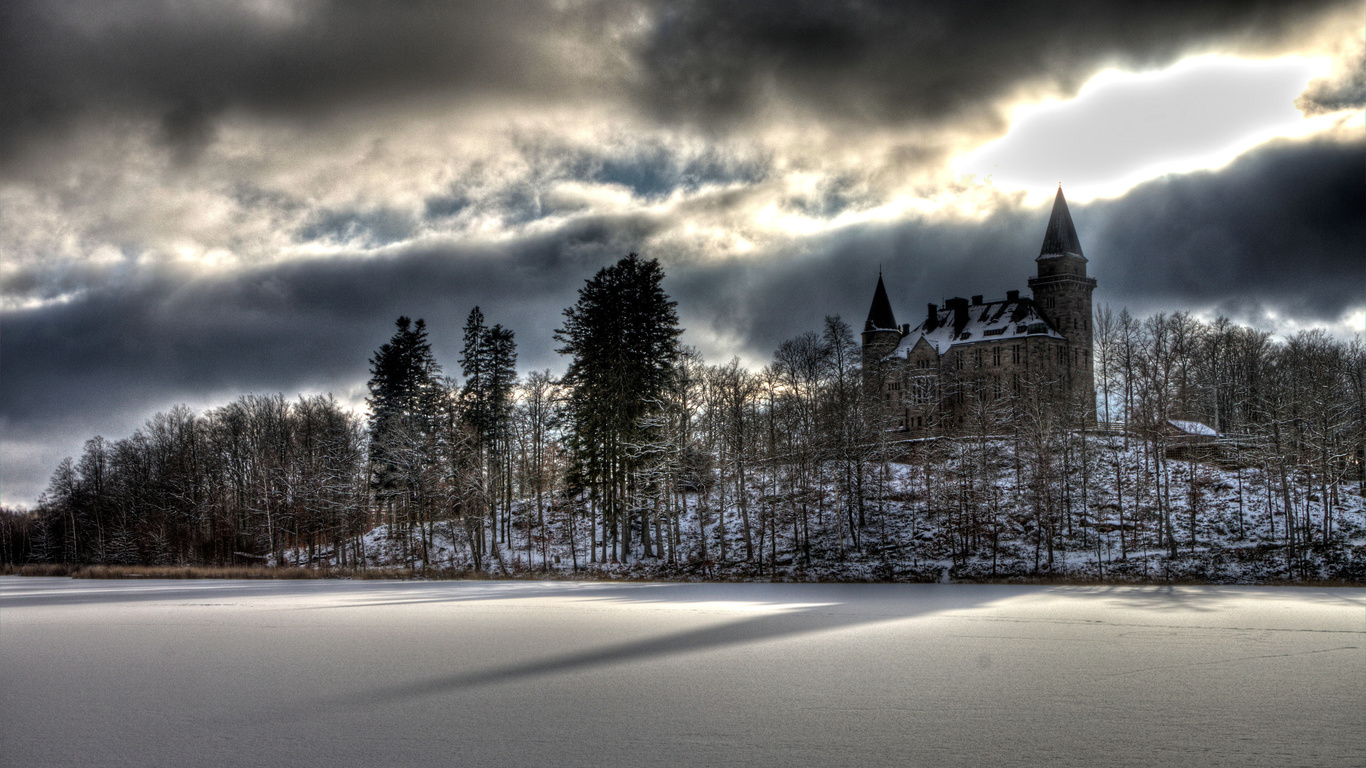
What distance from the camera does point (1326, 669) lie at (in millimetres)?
11797

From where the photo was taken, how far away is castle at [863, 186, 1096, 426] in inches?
3812

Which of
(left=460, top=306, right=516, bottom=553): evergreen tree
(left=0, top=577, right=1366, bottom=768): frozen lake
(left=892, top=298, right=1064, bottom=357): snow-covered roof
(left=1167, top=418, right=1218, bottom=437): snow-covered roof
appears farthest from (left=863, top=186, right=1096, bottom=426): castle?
(left=0, top=577, right=1366, bottom=768): frozen lake

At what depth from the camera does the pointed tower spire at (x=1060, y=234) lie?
110m

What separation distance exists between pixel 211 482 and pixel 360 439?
45.8 feet

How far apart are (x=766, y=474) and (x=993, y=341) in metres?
49.0

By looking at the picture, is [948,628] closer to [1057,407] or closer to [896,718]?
[896,718]

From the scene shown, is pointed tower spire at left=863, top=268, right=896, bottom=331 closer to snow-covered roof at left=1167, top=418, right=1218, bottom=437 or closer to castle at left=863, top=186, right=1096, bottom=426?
castle at left=863, top=186, right=1096, bottom=426

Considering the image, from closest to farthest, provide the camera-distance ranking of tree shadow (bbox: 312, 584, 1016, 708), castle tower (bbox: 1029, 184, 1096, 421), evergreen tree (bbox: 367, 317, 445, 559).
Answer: tree shadow (bbox: 312, 584, 1016, 708)
evergreen tree (bbox: 367, 317, 445, 559)
castle tower (bbox: 1029, 184, 1096, 421)

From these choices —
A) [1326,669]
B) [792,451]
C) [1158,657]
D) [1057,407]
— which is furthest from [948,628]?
[1057,407]

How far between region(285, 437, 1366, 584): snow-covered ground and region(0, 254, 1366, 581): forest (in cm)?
27

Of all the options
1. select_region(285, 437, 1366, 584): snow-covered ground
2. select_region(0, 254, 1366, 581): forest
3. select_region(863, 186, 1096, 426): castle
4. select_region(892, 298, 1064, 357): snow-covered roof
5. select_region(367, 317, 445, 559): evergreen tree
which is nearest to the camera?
select_region(285, 437, 1366, 584): snow-covered ground

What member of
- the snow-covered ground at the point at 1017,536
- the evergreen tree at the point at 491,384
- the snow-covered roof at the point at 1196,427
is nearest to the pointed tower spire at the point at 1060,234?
the snow-covered roof at the point at 1196,427

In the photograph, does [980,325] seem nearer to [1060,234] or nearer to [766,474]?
[1060,234]

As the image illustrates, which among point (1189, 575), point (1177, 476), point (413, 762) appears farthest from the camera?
point (1177, 476)
